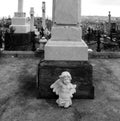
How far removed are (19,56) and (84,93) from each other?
16.2 ft

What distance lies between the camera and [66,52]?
412cm

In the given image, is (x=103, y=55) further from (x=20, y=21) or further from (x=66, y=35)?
(x=20, y=21)

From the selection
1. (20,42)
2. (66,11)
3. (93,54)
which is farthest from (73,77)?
(20,42)

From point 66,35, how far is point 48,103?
57.9 inches

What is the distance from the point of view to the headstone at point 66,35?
412 cm

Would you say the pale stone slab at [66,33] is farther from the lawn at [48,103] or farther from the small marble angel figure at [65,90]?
the lawn at [48,103]

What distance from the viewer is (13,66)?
6707 millimetres

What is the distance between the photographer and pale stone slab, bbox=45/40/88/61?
13.5 feet

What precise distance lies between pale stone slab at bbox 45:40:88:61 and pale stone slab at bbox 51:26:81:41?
26cm

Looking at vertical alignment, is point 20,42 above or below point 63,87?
above

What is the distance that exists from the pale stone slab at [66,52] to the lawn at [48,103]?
833mm

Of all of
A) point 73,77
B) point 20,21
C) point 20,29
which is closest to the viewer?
point 73,77

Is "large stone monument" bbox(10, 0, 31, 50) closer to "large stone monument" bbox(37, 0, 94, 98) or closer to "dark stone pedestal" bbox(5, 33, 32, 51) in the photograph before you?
"dark stone pedestal" bbox(5, 33, 32, 51)

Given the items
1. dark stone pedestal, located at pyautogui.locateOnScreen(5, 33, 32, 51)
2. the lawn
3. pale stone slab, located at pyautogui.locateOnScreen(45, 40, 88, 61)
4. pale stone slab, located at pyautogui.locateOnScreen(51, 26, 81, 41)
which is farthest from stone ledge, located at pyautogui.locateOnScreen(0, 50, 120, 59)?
pale stone slab, located at pyautogui.locateOnScreen(45, 40, 88, 61)
